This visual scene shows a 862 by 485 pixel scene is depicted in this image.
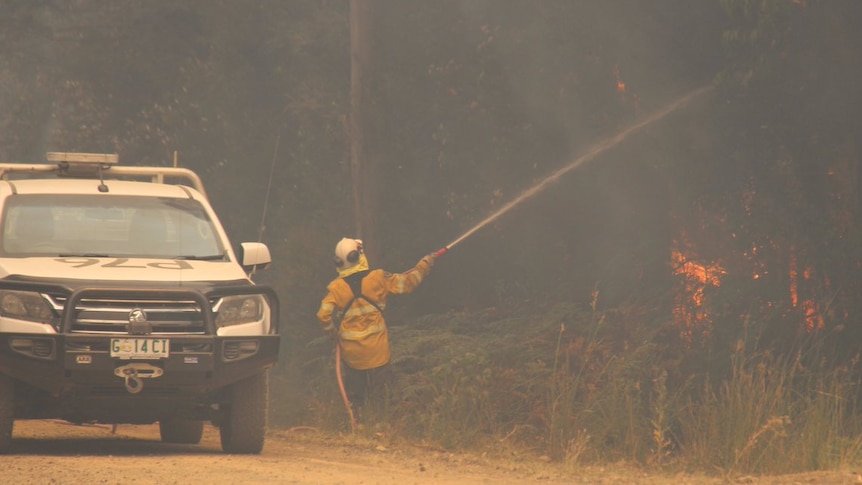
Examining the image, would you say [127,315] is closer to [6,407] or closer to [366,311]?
[6,407]

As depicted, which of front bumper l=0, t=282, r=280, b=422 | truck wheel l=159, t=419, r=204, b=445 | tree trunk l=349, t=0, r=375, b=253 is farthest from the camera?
tree trunk l=349, t=0, r=375, b=253

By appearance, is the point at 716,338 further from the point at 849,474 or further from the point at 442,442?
the point at 849,474

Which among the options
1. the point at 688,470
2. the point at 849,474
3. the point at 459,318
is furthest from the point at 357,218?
the point at 849,474

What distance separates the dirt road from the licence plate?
0.73 metres

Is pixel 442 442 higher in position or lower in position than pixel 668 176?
lower

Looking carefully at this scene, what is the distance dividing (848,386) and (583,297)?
7.26m

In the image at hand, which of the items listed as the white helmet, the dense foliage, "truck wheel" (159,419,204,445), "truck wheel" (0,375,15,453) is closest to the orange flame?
the dense foliage

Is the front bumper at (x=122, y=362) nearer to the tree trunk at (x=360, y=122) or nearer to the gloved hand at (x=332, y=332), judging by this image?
the gloved hand at (x=332, y=332)

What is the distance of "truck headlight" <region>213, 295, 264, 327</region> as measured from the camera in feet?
32.6

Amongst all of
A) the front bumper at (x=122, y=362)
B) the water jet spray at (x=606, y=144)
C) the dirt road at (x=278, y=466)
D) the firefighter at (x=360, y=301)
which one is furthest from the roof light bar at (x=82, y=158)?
the water jet spray at (x=606, y=144)

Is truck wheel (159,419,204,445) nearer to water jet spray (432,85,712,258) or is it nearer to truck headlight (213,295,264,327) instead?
truck headlight (213,295,264,327)

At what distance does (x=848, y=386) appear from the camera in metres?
13.6

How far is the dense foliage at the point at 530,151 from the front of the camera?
15969 mm

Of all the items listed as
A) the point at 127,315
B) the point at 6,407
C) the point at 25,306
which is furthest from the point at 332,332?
the point at 25,306
